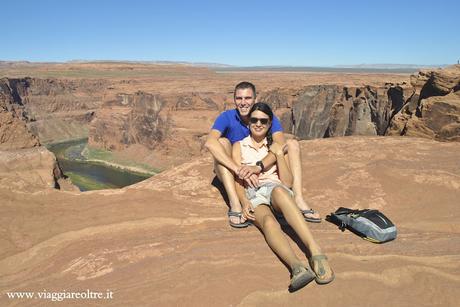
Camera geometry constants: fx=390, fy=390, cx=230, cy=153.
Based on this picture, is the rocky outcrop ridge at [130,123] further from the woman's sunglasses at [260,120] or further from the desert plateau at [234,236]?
the woman's sunglasses at [260,120]

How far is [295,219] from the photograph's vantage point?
383 centimetres

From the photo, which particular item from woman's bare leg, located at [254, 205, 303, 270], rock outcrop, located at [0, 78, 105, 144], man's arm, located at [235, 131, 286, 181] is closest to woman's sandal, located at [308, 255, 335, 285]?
woman's bare leg, located at [254, 205, 303, 270]

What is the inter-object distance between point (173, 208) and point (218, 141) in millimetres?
1151

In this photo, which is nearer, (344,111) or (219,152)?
(219,152)

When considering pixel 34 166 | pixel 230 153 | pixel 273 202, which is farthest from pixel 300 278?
pixel 34 166

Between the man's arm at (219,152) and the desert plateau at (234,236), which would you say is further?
the man's arm at (219,152)

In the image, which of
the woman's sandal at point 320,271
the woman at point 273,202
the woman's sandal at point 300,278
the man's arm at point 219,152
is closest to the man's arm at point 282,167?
the woman at point 273,202

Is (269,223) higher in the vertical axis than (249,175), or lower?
lower

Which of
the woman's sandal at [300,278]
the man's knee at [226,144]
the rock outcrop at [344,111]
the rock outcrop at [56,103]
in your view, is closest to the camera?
the woman's sandal at [300,278]

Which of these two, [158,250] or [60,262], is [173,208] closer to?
[158,250]

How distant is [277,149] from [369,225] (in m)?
1.40

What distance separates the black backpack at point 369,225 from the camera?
4324 millimetres

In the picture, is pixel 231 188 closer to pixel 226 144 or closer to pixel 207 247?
pixel 226 144

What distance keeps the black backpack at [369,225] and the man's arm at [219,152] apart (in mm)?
1459
